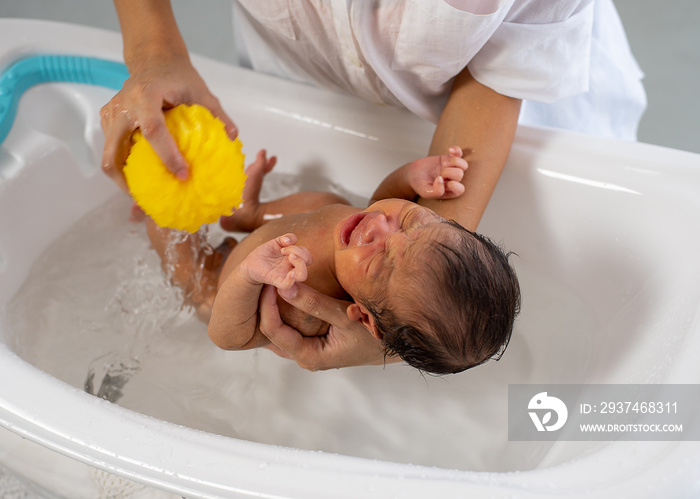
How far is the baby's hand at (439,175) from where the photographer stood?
0.98 metres

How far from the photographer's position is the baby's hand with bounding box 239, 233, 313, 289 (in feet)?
2.60

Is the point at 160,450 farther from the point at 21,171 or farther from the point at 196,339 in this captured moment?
the point at 21,171

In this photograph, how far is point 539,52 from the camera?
971mm

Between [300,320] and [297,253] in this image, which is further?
[300,320]

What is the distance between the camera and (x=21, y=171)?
1.12m

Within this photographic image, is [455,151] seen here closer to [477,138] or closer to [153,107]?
[477,138]

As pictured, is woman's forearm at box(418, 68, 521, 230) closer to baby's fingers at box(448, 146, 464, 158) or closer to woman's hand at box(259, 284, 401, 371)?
baby's fingers at box(448, 146, 464, 158)

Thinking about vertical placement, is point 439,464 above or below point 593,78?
below

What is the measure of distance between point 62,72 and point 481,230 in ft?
2.87

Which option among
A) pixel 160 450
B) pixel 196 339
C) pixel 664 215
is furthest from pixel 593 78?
pixel 160 450

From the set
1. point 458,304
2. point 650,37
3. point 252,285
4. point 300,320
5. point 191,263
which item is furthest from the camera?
point 650,37

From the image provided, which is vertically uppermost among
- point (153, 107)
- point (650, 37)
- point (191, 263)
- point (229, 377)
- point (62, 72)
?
point (153, 107)

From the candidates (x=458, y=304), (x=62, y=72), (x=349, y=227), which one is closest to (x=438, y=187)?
(x=349, y=227)

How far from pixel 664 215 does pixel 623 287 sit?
5.4 inches
